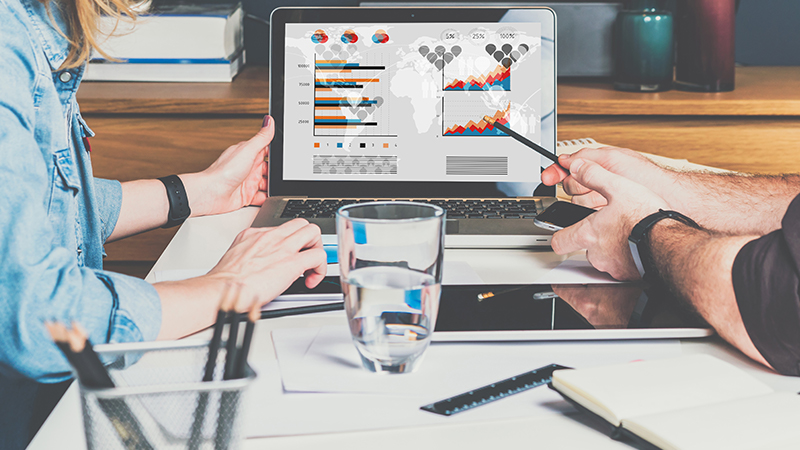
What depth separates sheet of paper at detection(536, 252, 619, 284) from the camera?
797 mm

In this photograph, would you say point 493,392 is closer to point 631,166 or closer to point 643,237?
point 643,237

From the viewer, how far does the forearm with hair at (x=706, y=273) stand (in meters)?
0.60

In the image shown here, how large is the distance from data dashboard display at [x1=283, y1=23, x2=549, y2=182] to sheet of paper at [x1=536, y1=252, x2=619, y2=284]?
9.8 inches

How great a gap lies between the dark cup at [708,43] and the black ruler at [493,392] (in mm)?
1164

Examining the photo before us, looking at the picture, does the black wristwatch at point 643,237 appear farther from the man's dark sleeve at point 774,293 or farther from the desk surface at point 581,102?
the desk surface at point 581,102

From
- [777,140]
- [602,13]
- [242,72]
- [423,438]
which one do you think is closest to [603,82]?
[602,13]

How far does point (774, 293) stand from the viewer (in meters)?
0.57

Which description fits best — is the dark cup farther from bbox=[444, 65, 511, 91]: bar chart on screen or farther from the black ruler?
the black ruler

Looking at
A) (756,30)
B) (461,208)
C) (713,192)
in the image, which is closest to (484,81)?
(461,208)

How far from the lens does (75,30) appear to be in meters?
0.74

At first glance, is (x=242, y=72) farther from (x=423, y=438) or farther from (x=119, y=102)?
(x=423, y=438)

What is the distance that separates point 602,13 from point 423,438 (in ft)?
4.52

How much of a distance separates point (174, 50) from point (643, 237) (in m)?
1.23

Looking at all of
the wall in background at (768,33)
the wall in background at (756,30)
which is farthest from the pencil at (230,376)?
Answer: the wall in background at (768,33)
